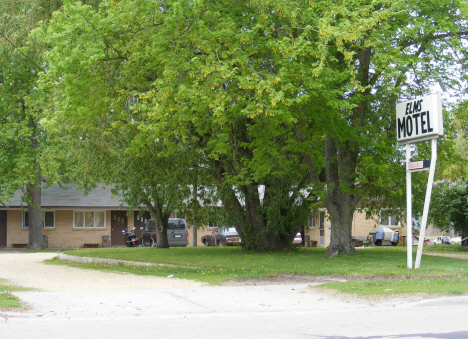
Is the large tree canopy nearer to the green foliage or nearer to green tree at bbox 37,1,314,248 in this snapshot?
green tree at bbox 37,1,314,248

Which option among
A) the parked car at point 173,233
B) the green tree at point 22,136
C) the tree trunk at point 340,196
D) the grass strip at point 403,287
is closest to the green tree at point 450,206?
the tree trunk at point 340,196

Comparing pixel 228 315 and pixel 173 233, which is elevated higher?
pixel 173 233

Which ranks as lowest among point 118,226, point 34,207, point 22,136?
point 118,226

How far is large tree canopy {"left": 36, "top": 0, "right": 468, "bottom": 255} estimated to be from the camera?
13578 mm

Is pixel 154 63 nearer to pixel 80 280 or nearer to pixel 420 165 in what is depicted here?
pixel 80 280

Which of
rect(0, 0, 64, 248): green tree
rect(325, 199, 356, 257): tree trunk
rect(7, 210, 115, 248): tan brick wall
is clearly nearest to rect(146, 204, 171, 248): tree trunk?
rect(0, 0, 64, 248): green tree

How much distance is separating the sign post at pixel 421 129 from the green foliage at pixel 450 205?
1472 cm

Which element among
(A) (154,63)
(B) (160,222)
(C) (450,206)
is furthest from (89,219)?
(A) (154,63)

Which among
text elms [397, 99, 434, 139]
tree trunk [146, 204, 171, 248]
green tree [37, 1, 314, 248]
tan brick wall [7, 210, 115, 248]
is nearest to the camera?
green tree [37, 1, 314, 248]

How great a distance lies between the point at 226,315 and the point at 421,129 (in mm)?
7975

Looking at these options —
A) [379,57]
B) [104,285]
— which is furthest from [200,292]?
[379,57]

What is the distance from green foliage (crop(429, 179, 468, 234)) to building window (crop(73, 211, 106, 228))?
2178cm

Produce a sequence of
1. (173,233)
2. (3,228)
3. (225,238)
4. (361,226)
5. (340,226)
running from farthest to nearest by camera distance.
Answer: (361,226) < (225,238) < (3,228) < (173,233) < (340,226)

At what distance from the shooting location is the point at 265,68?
614 inches
